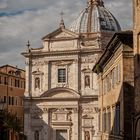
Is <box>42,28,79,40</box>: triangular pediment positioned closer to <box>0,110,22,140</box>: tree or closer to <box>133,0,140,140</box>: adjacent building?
<box>0,110,22,140</box>: tree

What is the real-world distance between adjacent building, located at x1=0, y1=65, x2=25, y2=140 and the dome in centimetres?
1083

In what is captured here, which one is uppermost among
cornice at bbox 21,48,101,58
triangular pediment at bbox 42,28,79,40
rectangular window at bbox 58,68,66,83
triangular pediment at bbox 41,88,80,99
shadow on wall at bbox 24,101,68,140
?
triangular pediment at bbox 42,28,79,40

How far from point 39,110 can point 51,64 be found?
5.78 m

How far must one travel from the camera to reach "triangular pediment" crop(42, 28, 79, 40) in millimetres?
55000

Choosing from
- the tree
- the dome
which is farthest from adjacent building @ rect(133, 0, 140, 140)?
the dome

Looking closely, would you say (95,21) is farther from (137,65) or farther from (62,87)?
(137,65)

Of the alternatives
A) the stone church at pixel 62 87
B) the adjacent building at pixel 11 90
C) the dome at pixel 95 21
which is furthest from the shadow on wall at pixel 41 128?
the dome at pixel 95 21

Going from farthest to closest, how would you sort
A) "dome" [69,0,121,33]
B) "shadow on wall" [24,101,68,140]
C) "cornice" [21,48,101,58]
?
"dome" [69,0,121,33], "shadow on wall" [24,101,68,140], "cornice" [21,48,101,58]

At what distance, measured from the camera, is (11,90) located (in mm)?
63812

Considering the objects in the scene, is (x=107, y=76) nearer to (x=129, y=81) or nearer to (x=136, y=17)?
(x=129, y=81)

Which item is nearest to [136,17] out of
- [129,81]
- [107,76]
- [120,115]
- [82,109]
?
Result: [129,81]

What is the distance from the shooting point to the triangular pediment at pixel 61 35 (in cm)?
5500

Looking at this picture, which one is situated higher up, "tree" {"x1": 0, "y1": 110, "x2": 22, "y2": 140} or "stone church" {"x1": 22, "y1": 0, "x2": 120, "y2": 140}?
"stone church" {"x1": 22, "y1": 0, "x2": 120, "y2": 140}

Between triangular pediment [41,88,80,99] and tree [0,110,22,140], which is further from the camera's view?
triangular pediment [41,88,80,99]
